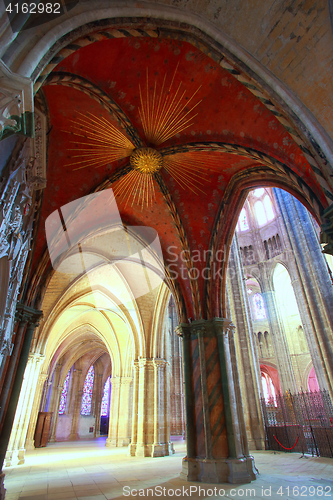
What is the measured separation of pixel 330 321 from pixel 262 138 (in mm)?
8994

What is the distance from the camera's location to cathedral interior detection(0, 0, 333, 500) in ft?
11.6

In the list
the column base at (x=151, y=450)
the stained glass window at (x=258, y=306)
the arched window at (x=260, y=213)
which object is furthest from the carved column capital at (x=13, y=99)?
the arched window at (x=260, y=213)

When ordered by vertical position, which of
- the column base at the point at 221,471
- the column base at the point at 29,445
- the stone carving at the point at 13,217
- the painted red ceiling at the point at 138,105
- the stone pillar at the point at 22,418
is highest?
the painted red ceiling at the point at 138,105

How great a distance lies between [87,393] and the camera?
26.2m

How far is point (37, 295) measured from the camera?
6531 millimetres

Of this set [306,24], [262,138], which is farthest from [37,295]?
[306,24]

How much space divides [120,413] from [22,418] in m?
6.65

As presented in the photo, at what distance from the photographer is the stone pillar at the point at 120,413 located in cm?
1510

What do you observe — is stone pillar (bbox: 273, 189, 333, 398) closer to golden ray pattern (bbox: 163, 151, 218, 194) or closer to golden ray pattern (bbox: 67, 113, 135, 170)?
golden ray pattern (bbox: 163, 151, 218, 194)

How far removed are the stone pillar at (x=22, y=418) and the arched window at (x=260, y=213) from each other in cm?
2226

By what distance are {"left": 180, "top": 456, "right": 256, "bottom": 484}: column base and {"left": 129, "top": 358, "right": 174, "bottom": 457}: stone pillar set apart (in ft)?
14.8

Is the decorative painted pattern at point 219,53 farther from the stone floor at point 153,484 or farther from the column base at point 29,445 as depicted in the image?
the column base at point 29,445

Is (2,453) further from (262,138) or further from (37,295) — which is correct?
(262,138)

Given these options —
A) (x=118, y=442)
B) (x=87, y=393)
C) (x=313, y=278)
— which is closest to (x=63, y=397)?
(x=87, y=393)
